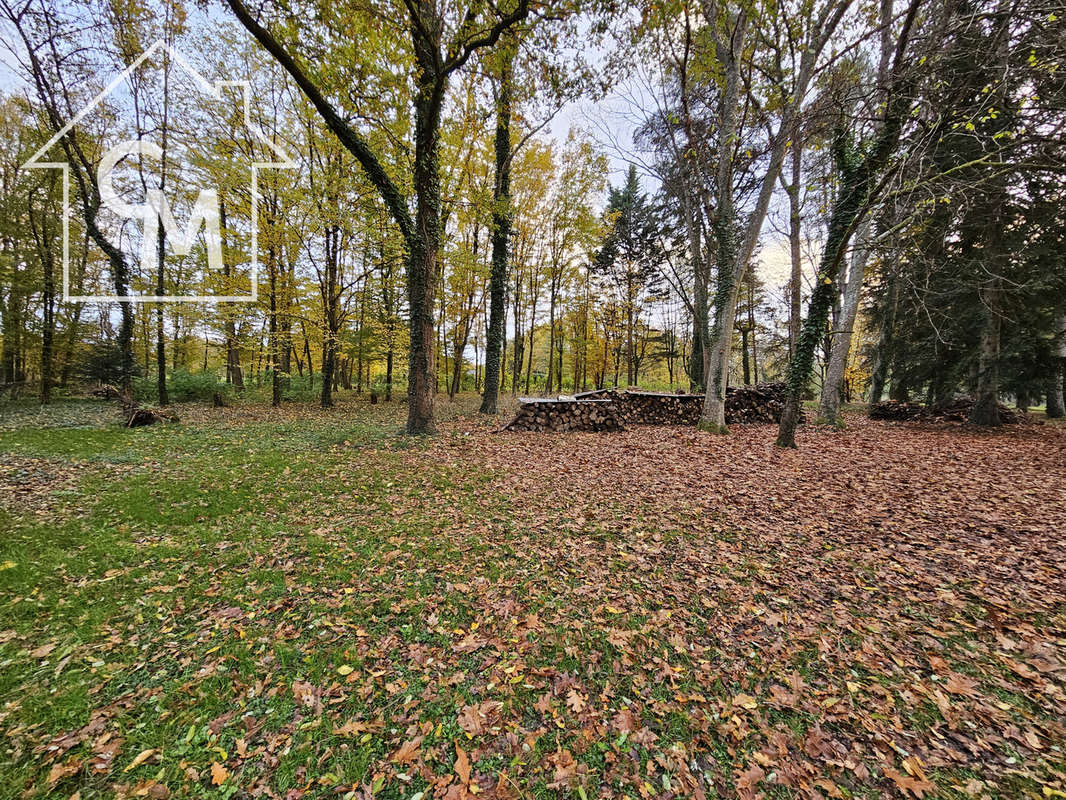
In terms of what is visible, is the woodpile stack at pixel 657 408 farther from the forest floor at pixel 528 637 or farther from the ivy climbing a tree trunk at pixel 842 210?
the forest floor at pixel 528 637

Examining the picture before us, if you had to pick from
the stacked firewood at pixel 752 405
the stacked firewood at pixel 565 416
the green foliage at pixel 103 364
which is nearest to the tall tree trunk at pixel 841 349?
the stacked firewood at pixel 752 405

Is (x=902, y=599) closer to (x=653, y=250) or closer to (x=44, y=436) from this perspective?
(x=44, y=436)

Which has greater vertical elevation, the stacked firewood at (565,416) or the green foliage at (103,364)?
the green foliage at (103,364)

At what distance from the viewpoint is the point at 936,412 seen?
12.0m

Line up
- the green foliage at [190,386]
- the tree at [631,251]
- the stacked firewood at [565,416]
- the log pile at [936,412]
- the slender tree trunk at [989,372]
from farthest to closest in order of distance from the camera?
1. the tree at [631,251]
2. the green foliage at [190,386]
3. the log pile at [936,412]
4. the slender tree trunk at [989,372]
5. the stacked firewood at [565,416]

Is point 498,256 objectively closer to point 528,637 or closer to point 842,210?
point 842,210

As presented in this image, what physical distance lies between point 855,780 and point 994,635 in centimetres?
194

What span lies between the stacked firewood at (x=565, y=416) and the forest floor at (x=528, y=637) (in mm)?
4043

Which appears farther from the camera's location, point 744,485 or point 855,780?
point 744,485

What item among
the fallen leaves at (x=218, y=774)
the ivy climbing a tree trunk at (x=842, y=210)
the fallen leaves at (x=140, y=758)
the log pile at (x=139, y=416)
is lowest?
the fallen leaves at (x=218, y=774)

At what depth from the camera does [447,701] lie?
229cm

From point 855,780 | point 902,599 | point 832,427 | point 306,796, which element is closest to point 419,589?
point 306,796

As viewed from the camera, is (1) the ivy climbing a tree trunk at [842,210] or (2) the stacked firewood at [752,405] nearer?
(1) the ivy climbing a tree trunk at [842,210]

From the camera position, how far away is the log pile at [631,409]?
9688mm
